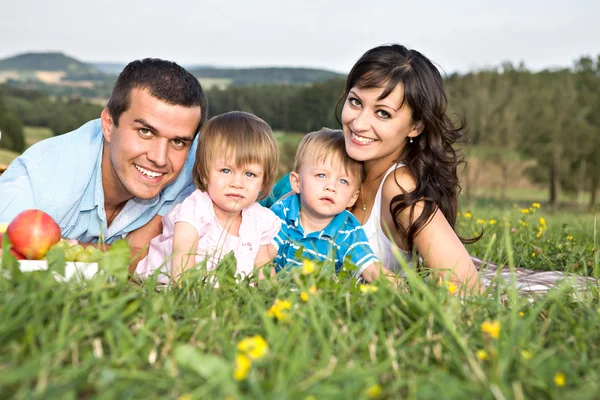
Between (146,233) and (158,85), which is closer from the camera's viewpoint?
(158,85)

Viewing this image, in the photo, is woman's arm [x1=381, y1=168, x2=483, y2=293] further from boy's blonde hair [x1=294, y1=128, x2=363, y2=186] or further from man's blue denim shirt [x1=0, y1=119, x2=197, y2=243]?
man's blue denim shirt [x1=0, y1=119, x2=197, y2=243]

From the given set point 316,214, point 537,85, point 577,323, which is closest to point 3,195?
point 316,214

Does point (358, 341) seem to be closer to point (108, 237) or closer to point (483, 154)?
point (108, 237)

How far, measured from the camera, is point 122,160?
14.0 feet

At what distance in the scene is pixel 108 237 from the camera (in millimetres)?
4746

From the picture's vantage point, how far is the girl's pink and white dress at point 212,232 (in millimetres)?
3771

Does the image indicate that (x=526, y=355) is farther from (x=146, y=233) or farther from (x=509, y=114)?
(x=509, y=114)

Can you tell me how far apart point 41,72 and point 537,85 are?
3779 centimetres

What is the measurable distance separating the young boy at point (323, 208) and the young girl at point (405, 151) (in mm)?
133

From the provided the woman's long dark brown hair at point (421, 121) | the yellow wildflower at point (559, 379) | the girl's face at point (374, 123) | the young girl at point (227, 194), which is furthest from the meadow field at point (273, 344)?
the girl's face at point (374, 123)

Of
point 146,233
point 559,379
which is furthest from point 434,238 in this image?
point 146,233

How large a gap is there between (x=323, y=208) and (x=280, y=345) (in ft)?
6.87

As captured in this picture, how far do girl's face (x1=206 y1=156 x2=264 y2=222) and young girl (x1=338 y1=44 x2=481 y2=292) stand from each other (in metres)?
0.71

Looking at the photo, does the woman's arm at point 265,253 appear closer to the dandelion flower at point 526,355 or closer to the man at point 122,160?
the man at point 122,160
